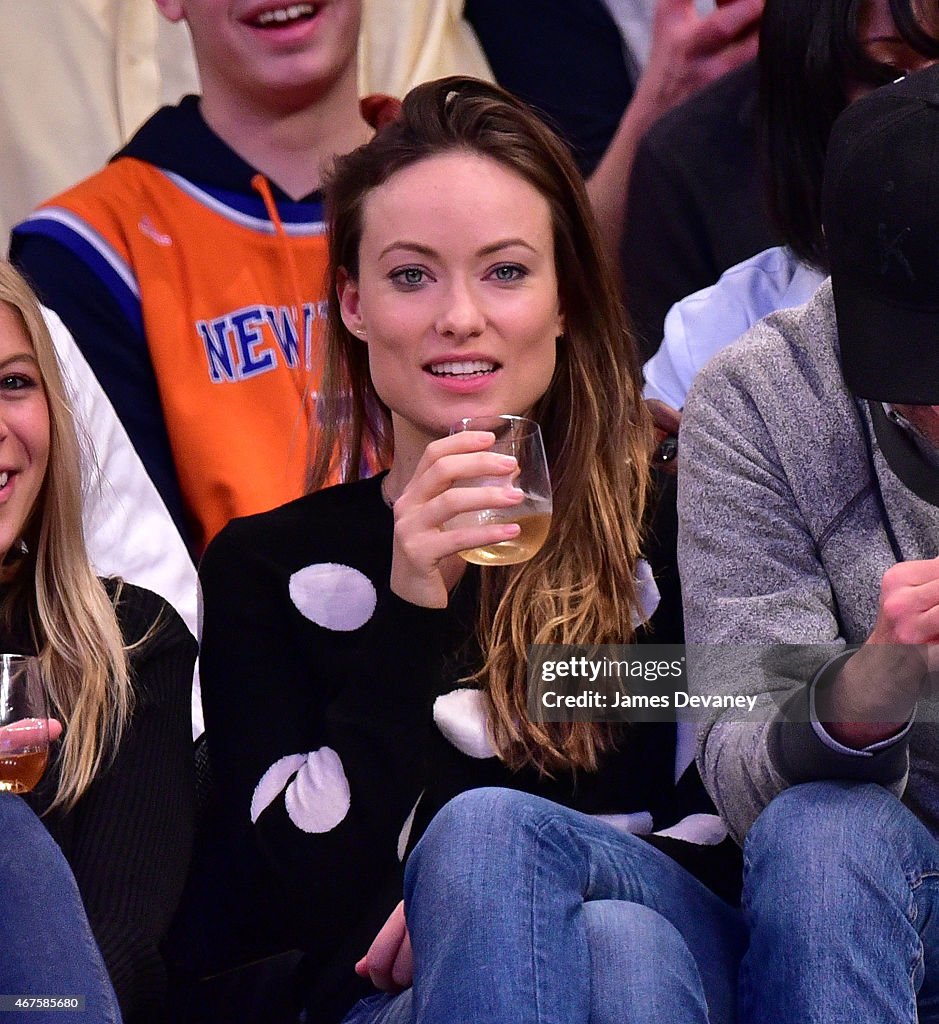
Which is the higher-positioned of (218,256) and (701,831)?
(218,256)

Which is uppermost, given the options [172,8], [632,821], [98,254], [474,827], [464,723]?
[172,8]

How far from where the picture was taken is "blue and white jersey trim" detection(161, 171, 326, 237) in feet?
7.50

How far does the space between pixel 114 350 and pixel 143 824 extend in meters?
0.80

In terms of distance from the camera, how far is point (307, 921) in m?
1.53

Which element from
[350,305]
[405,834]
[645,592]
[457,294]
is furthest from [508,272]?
[405,834]

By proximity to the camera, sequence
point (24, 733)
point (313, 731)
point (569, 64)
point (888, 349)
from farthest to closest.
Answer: point (569, 64)
point (313, 731)
point (24, 733)
point (888, 349)

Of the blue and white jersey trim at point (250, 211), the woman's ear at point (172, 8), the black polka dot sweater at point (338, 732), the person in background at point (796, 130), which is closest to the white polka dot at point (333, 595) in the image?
the black polka dot sweater at point (338, 732)

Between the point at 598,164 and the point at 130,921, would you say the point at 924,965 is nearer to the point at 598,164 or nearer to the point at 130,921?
the point at 130,921

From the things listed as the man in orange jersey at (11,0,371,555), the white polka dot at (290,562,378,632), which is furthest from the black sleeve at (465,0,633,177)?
the white polka dot at (290,562,378,632)

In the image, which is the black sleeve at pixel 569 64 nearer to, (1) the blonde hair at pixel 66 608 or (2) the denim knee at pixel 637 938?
(1) the blonde hair at pixel 66 608

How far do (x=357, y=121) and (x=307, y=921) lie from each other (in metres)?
1.20

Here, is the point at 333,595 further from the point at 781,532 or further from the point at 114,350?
the point at 114,350

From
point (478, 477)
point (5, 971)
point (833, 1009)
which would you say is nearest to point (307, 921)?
point (5, 971)

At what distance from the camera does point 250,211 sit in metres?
2.29
